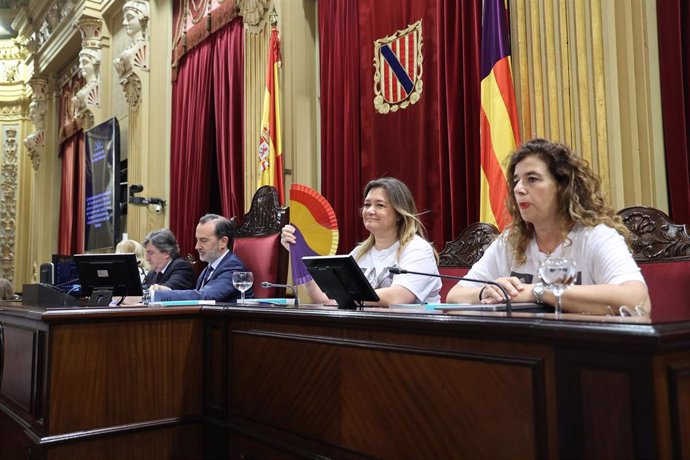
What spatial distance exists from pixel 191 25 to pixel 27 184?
20.9 ft

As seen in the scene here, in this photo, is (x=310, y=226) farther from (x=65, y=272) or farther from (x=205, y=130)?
(x=205, y=130)

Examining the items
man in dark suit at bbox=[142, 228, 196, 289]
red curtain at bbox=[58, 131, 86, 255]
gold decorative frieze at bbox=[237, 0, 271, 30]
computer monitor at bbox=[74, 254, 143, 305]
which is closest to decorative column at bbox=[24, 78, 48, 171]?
red curtain at bbox=[58, 131, 86, 255]

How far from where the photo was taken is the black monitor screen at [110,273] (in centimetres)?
273

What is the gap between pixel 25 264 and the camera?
33.1 feet

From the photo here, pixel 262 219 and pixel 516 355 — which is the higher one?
pixel 262 219

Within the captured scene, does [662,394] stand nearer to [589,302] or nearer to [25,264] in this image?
[589,302]

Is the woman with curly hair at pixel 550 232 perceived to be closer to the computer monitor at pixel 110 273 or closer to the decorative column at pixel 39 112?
the computer monitor at pixel 110 273

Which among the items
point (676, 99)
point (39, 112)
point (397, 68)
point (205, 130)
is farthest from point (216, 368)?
point (39, 112)

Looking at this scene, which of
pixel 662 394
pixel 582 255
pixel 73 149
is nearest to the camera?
pixel 662 394

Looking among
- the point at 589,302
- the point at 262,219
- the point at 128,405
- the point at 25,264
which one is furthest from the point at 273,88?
the point at 25,264

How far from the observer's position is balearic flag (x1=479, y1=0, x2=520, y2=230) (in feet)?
9.18

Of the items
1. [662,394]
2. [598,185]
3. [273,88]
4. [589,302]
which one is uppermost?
[273,88]

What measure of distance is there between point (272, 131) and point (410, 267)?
7.19 feet

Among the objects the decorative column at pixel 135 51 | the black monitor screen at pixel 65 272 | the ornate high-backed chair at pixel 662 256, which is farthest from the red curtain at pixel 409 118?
the decorative column at pixel 135 51
